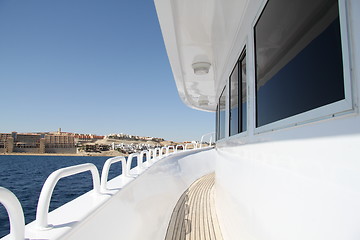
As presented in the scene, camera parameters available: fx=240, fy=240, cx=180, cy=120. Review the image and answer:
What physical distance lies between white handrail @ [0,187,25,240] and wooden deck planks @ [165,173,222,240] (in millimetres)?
1934

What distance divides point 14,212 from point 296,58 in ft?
3.86

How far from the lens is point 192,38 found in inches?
122

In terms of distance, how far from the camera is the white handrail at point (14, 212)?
0.52 metres

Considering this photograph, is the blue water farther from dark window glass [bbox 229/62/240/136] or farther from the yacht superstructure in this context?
dark window glass [bbox 229/62/240/136]

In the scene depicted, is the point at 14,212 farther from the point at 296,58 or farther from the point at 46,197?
the point at 296,58

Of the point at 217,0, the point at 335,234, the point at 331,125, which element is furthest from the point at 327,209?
the point at 217,0

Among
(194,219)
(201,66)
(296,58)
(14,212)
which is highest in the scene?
(201,66)

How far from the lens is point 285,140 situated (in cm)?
96

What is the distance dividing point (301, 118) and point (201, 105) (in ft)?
23.8

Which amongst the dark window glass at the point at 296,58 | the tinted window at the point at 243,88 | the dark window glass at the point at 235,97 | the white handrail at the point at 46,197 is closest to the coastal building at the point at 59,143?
the dark window glass at the point at 235,97

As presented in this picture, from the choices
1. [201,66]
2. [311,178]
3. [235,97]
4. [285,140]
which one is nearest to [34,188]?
[201,66]

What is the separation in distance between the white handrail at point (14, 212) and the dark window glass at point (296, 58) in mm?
851

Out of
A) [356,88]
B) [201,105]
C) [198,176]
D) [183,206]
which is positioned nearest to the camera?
[356,88]

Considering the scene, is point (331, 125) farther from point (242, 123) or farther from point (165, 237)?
point (165, 237)
